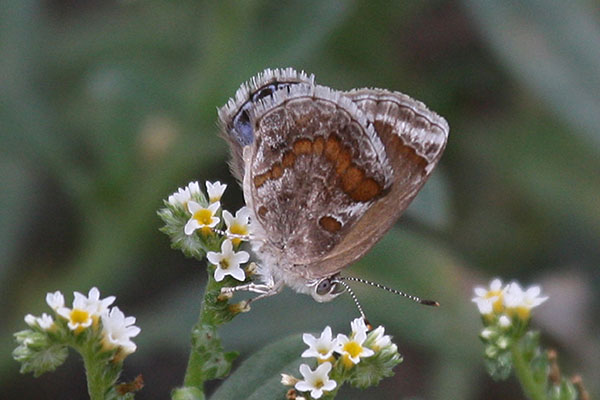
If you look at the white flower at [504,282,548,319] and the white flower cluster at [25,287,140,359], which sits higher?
the white flower cluster at [25,287,140,359]

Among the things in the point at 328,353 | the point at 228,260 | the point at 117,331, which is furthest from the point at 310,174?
the point at 117,331

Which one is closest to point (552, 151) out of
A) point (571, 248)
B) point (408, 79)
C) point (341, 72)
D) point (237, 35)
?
point (571, 248)

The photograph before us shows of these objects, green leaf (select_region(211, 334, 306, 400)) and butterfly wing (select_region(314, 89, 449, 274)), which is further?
butterfly wing (select_region(314, 89, 449, 274))

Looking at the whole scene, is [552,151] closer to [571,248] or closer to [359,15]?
[571,248]

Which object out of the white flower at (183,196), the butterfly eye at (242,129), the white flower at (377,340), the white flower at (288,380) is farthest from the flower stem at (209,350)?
the butterfly eye at (242,129)

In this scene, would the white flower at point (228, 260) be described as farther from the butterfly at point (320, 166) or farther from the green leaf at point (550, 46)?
the green leaf at point (550, 46)

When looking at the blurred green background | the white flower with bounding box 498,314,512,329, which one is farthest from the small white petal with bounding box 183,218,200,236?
the blurred green background

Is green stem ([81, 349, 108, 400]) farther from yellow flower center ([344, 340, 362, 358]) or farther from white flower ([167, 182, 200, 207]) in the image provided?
yellow flower center ([344, 340, 362, 358])
